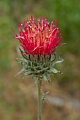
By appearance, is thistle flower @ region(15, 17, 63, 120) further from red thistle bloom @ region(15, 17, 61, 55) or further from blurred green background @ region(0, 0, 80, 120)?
blurred green background @ region(0, 0, 80, 120)

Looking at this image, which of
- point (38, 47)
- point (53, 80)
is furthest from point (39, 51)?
point (53, 80)

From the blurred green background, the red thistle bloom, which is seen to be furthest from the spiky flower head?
the blurred green background

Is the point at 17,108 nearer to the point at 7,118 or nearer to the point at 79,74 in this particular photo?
the point at 7,118

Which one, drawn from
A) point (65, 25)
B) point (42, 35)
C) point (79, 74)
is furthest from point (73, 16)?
point (42, 35)

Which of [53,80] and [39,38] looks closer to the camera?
[39,38]

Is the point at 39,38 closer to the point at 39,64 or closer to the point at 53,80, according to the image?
the point at 39,64

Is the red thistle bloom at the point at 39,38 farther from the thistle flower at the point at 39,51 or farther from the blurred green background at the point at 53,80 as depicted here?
the blurred green background at the point at 53,80
